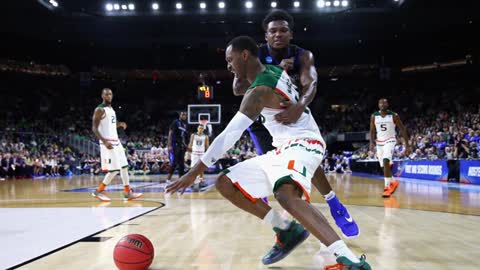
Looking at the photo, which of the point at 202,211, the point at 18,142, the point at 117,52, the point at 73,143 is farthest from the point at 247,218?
the point at 117,52

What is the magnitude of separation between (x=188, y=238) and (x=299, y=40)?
2165cm

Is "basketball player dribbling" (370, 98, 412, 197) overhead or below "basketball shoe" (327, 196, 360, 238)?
overhead

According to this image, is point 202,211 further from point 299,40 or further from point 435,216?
point 299,40

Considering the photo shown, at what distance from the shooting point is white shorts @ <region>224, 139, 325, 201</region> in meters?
2.54

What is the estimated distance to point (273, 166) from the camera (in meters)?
2.57

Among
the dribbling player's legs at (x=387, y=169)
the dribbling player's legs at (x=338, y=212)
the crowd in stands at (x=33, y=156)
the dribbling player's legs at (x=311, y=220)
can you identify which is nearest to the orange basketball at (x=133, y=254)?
the dribbling player's legs at (x=311, y=220)

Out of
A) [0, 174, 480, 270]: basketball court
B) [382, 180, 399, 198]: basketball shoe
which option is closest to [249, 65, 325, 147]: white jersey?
[0, 174, 480, 270]: basketball court

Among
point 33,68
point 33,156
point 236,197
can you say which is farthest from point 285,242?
point 33,68

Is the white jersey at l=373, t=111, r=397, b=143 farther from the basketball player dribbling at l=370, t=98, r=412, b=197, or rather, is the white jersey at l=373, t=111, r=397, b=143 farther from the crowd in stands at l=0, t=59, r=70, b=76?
the crowd in stands at l=0, t=59, r=70, b=76

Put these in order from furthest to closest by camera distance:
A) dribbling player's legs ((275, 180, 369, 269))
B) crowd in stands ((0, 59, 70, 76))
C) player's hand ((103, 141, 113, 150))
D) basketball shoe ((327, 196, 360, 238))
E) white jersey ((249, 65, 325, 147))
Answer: crowd in stands ((0, 59, 70, 76))
player's hand ((103, 141, 113, 150))
basketball shoe ((327, 196, 360, 238))
white jersey ((249, 65, 325, 147))
dribbling player's legs ((275, 180, 369, 269))

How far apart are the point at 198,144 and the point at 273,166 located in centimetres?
918

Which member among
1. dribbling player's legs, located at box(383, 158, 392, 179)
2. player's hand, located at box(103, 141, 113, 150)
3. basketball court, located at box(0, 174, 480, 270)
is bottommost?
basketball court, located at box(0, 174, 480, 270)

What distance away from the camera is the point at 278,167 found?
2.53 m

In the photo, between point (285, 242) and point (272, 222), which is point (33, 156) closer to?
point (272, 222)
